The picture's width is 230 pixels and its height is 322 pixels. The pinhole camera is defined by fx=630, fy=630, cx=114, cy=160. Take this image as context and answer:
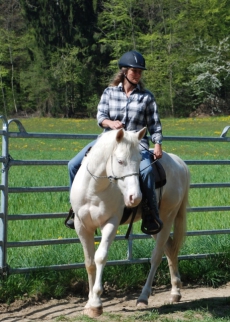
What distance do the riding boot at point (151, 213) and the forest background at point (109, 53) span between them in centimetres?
5930

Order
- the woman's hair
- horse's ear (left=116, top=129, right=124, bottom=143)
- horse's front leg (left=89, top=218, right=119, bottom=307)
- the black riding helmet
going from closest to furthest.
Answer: horse's ear (left=116, top=129, right=124, bottom=143) < horse's front leg (left=89, top=218, right=119, bottom=307) < the black riding helmet < the woman's hair

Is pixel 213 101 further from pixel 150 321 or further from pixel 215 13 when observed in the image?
pixel 150 321

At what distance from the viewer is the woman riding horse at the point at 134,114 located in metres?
5.88

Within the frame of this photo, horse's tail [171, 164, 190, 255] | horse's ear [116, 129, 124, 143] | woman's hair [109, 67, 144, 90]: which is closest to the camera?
horse's ear [116, 129, 124, 143]

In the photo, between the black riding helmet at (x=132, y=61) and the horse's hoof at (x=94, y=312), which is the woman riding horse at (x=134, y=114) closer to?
the black riding helmet at (x=132, y=61)

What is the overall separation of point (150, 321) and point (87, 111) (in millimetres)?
62009

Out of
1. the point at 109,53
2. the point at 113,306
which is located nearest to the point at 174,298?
the point at 113,306

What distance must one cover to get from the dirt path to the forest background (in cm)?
5853

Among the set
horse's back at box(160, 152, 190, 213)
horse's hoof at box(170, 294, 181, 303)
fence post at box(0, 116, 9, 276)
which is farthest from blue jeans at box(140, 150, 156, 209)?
fence post at box(0, 116, 9, 276)

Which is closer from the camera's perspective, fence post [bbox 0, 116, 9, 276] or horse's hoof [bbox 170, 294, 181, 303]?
fence post [bbox 0, 116, 9, 276]

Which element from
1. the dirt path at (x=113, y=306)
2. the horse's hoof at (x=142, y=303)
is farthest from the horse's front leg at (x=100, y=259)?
the horse's hoof at (x=142, y=303)

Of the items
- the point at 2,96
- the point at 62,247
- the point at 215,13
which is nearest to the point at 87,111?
the point at 2,96

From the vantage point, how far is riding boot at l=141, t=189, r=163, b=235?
231 inches

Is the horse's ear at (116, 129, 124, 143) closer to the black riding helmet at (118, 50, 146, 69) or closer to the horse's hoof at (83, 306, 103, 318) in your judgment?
the black riding helmet at (118, 50, 146, 69)
